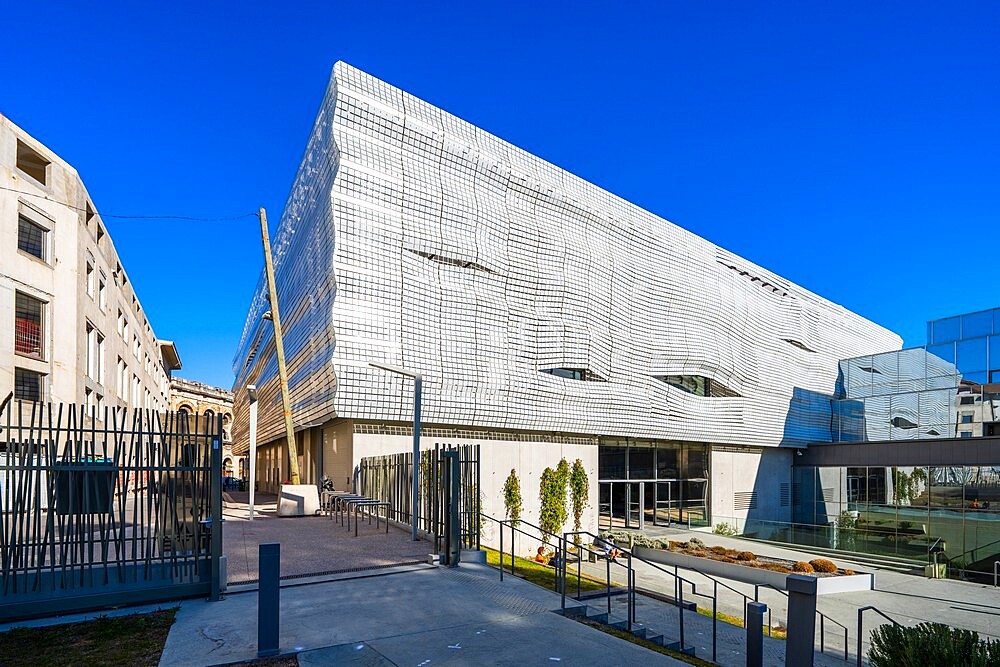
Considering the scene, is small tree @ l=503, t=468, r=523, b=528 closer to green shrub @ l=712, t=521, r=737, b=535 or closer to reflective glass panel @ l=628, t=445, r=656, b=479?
reflective glass panel @ l=628, t=445, r=656, b=479

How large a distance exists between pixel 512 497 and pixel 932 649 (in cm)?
1965

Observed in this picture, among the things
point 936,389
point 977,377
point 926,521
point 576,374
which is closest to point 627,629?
point 576,374

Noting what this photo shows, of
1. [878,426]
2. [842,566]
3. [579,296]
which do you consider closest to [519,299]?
[579,296]

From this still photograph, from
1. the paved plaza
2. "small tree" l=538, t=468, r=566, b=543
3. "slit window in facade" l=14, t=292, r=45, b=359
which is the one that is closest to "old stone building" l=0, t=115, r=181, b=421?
"slit window in facade" l=14, t=292, r=45, b=359

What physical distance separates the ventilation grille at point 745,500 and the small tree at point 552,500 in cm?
1252

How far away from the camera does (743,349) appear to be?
36.2m

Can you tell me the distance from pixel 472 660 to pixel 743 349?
105 feet

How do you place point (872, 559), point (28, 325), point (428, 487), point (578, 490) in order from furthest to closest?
point (578, 490) < point (28, 325) < point (872, 559) < point (428, 487)

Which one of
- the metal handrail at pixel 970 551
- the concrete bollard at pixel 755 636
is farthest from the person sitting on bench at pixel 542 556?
the concrete bollard at pixel 755 636

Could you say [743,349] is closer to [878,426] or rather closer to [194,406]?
[878,426]

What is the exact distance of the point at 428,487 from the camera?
15.2m

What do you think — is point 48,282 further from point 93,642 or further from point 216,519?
point 93,642

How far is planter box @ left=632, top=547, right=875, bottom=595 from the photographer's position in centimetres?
1981

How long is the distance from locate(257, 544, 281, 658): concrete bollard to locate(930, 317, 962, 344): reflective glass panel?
108 ft
